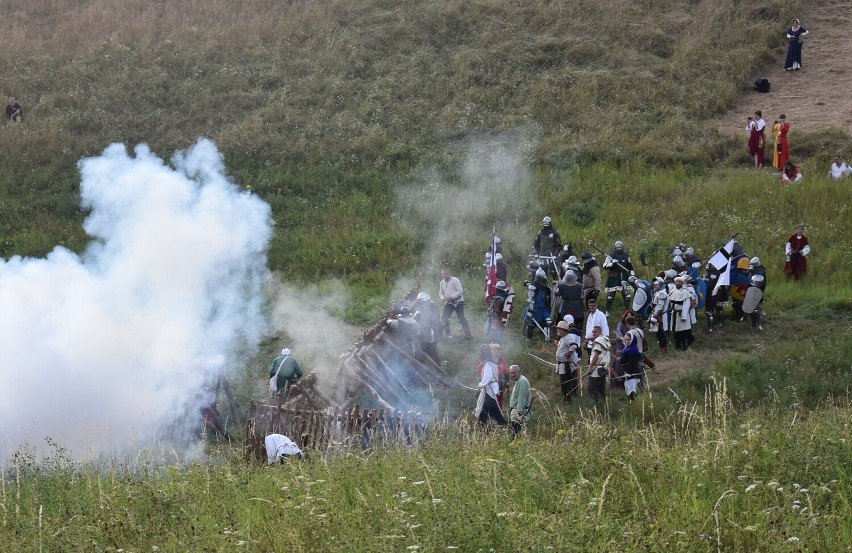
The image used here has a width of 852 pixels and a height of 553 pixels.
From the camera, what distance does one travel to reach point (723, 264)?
18.2 metres

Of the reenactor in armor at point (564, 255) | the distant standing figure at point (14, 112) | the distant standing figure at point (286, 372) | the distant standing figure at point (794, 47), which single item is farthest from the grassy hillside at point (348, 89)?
the distant standing figure at point (286, 372)

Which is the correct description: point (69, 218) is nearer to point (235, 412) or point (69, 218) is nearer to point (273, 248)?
point (273, 248)

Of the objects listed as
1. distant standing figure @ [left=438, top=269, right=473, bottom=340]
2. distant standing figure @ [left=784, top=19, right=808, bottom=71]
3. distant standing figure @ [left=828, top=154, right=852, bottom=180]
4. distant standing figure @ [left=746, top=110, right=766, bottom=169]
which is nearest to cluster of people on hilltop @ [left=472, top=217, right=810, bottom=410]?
distant standing figure @ [left=438, top=269, right=473, bottom=340]

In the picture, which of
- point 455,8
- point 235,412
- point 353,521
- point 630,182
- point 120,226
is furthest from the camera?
point 455,8

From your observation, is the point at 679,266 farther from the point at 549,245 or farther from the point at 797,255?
the point at 797,255

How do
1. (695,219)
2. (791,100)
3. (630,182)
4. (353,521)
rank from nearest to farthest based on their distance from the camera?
(353,521) < (695,219) < (630,182) < (791,100)

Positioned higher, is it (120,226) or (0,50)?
(0,50)

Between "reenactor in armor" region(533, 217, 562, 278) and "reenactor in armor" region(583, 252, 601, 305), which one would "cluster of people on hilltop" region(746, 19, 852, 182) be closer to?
"reenactor in armor" region(533, 217, 562, 278)

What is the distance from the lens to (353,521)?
7.38 m

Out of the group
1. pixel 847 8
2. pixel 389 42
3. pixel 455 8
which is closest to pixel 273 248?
pixel 389 42

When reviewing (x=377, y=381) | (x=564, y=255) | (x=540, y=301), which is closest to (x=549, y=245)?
(x=564, y=255)

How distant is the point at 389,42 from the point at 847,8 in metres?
16.3

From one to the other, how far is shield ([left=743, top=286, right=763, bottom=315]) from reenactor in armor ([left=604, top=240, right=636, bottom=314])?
2220 millimetres

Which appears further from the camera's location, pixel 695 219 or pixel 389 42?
pixel 389 42
